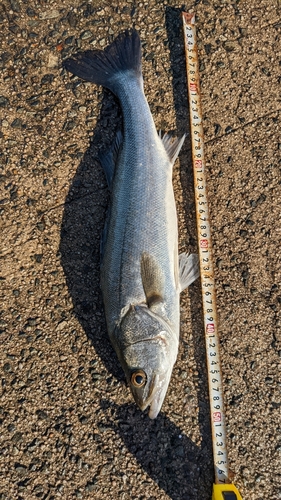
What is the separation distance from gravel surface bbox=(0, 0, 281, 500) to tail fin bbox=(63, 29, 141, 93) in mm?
99

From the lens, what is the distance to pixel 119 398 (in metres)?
3.75

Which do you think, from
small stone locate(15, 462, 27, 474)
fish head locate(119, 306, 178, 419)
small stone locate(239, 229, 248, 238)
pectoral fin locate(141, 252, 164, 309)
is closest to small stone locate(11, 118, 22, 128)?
pectoral fin locate(141, 252, 164, 309)

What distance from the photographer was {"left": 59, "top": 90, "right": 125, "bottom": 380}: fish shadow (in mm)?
3875

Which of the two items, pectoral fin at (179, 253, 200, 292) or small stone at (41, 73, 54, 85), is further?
small stone at (41, 73, 54, 85)

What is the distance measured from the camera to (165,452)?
3672mm

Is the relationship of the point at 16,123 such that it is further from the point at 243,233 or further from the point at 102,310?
the point at 243,233

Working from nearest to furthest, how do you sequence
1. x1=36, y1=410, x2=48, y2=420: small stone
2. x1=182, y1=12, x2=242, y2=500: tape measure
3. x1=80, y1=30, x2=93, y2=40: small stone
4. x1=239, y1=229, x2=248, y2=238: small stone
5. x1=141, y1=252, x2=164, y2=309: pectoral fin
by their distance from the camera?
x1=141, y1=252, x2=164, y2=309: pectoral fin
x1=182, y1=12, x2=242, y2=500: tape measure
x1=36, y1=410, x2=48, y2=420: small stone
x1=239, y1=229, x2=248, y2=238: small stone
x1=80, y1=30, x2=93, y2=40: small stone

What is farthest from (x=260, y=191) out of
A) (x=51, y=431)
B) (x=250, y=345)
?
(x=51, y=431)

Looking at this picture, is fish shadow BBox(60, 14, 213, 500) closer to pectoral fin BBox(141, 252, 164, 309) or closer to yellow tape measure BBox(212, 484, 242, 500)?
yellow tape measure BBox(212, 484, 242, 500)

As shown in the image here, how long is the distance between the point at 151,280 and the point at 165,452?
1.34 metres

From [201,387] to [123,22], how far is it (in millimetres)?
3285

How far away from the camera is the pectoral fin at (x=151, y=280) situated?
138 inches

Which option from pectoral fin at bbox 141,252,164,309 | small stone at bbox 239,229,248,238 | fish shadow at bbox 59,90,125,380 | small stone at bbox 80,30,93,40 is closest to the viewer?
pectoral fin at bbox 141,252,164,309

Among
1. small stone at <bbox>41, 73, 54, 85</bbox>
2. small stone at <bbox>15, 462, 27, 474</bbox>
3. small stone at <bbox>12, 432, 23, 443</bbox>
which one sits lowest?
small stone at <bbox>15, 462, 27, 474</bbox>
